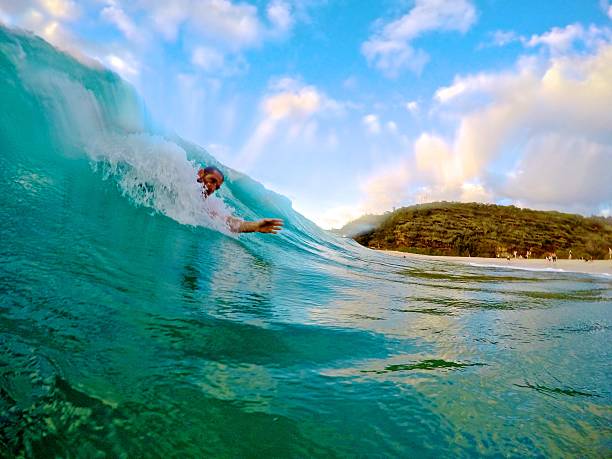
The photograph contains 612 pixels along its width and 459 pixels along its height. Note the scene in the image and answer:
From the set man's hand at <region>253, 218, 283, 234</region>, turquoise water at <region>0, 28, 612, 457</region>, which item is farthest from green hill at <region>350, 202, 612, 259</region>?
man's hand at <region>253, 218, 283, 234</region>

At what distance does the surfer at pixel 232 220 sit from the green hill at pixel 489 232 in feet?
153

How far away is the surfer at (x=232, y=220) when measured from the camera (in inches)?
162

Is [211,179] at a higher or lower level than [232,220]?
higher

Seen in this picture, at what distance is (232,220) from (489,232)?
172ft

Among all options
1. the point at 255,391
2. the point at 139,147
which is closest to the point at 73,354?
the point at 255,391

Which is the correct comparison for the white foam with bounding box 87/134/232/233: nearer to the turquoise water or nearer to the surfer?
the surfer

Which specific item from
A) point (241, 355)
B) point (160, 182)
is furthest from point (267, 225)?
point (160, 182)

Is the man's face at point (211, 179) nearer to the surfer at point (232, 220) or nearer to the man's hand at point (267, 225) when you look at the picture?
the surfer at point (232, 220)

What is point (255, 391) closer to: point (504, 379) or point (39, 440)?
point (39, 440)

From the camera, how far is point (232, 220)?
6023mm

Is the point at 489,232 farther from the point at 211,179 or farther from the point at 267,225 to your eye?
the point at 267,225

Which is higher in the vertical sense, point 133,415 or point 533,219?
point 533,219

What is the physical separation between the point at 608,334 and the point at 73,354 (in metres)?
3.83

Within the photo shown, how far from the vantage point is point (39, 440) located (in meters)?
1.10
